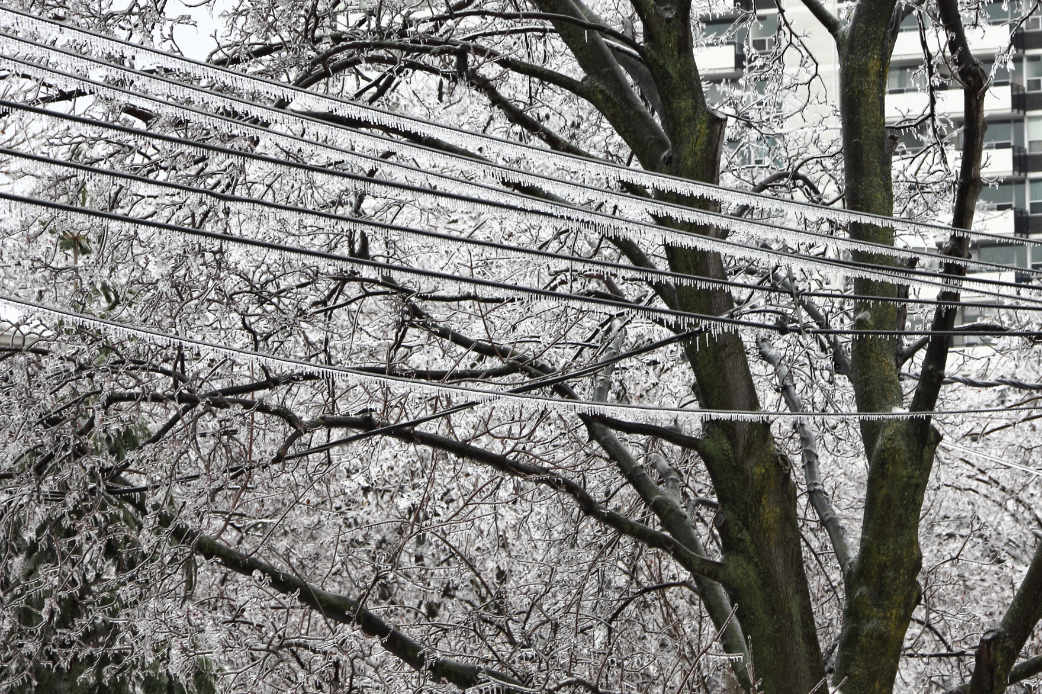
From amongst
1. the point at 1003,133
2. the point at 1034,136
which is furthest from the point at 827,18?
the point at 1034,136

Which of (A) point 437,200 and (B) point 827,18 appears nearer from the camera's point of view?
(A) point 437,200

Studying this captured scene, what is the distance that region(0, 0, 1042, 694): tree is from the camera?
588 cm

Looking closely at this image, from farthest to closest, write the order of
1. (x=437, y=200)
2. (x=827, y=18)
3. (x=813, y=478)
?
(x=813, y=478)
(x=827, y=18)
(x=437, y=200)

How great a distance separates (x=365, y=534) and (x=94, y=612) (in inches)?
124

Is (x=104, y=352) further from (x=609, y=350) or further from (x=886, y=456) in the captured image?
(x=886, y=456)

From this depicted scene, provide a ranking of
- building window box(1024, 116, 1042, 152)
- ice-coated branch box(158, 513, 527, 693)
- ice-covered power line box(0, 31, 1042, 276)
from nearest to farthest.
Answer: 1. ice-covered power line box(0, 31, 1042, 276)
2. ice-coated branch box(158, 513, 527, 693)
3. building window box(1024, 116, 1042, 152)

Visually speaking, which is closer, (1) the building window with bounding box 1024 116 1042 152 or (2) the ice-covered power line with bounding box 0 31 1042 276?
(2) the ice-covered power line with bounding box 0 31 1042 276

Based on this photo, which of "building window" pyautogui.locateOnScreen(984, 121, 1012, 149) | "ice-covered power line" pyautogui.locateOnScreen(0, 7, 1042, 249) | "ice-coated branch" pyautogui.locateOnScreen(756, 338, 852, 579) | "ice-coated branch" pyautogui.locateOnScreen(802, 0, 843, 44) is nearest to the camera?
"ice-covered power line" pyautogui.locateOnScreen(0, 7, 1042, 249)

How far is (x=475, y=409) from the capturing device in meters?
8.45

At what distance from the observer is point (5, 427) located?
6.69 m

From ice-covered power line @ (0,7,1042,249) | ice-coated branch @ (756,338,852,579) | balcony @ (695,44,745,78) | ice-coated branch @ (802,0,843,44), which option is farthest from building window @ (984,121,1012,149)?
ice-covered power line @ (0,7,1042,249)

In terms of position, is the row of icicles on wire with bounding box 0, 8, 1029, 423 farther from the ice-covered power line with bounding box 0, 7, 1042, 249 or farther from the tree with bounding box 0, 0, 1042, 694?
the tree with bounding box 0, 0, 1042, 694

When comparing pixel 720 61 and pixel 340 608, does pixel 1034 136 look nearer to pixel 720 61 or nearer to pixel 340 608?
pixel 720 61

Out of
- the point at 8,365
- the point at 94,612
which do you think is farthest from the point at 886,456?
the point at 8,365
